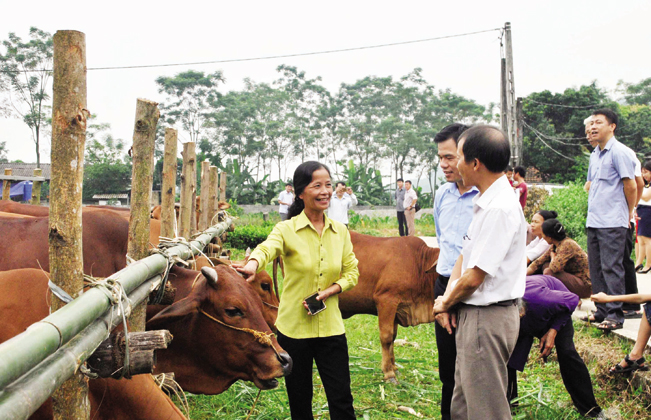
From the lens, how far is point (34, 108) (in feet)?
97.0

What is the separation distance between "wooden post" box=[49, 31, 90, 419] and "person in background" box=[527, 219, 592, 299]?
4733 mm

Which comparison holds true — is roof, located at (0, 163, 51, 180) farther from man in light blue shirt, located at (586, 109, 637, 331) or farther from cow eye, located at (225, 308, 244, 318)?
man in light blue shirt, located at (586, 109, 637, 331)

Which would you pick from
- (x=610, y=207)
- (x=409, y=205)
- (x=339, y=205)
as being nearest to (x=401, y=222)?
(x=409, y=205)

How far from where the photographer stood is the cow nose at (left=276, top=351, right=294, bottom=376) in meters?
2.98

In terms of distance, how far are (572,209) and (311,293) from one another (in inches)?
415

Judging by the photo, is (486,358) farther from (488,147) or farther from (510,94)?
(510,94)

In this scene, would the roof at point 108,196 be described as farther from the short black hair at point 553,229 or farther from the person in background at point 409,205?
the short black hair at point 553,229

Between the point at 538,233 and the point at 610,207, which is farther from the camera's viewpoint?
the point at 538,233

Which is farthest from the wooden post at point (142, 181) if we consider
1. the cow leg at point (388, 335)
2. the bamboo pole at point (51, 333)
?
the cow leg at point (388, 335)

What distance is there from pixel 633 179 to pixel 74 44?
189 inches

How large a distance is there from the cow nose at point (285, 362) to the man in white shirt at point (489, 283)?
0.95 meters

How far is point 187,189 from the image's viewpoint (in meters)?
5.74

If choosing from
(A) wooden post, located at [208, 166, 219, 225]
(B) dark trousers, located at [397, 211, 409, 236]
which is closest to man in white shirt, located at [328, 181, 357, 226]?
(A) wooden post, located at [208, 166, 219, 225]

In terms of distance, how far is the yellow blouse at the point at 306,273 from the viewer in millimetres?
3148
